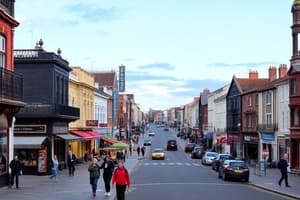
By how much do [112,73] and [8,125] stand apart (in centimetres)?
8184

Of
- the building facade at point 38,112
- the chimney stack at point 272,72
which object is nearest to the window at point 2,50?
the building facade at point 38,112

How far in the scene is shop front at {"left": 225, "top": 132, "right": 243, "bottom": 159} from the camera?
80.8 meters

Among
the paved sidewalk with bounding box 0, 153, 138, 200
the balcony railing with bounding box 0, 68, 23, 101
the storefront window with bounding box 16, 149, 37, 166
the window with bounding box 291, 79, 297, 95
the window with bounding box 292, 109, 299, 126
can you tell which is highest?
the window with bounding box 291, 79, 297, 95

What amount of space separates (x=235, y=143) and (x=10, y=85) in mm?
59771

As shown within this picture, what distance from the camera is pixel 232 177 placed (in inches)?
1522

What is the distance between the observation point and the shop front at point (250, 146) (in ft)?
236

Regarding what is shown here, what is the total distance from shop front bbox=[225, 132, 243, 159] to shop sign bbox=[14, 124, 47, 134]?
40.8 metres

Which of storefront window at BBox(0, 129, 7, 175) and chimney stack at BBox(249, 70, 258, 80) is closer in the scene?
storefront window at BBox(0, 129, 7, 175)

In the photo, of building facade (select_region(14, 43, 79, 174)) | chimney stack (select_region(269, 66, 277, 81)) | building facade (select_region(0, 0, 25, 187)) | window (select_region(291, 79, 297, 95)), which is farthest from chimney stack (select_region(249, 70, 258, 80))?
building facade (select_region(0, 0, 25, 187))

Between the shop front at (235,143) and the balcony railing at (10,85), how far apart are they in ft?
177

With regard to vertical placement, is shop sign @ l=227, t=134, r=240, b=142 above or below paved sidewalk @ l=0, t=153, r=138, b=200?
above

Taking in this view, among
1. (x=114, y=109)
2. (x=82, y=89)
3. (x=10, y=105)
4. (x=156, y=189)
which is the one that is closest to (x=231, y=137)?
(x=114, y=109)

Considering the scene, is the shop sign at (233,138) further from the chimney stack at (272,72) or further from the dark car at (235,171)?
the dark car at (235,171)

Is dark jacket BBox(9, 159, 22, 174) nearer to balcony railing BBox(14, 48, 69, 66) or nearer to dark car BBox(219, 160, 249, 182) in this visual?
dark car BBox(219, 160, 249, 182)
